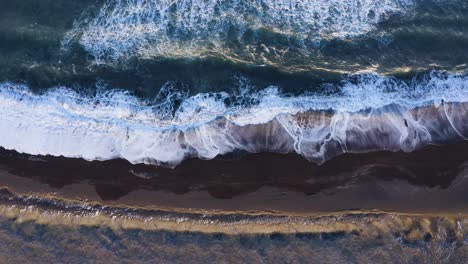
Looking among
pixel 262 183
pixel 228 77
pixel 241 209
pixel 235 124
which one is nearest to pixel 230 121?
pixel 235 124

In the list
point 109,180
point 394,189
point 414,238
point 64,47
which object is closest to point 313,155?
point 394,189

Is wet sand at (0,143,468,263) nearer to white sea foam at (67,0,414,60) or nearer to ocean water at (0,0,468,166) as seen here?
ocean water at (0,0,468,166)

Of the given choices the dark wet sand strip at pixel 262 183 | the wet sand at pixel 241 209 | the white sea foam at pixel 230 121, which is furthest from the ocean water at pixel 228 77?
the wet sand at pixel 241 209

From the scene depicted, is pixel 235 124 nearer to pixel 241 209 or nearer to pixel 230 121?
pixel 230 121

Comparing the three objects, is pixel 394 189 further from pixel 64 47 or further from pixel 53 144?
pixel 64 47

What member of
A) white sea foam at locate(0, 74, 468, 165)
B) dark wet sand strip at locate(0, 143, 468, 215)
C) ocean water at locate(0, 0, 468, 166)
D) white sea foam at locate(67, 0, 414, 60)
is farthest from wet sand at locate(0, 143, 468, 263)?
white sea foam at locate(67, 0, 414, 60)

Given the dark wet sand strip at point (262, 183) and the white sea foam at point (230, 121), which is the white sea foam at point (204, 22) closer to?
the white sea foam at point (230, 121)
